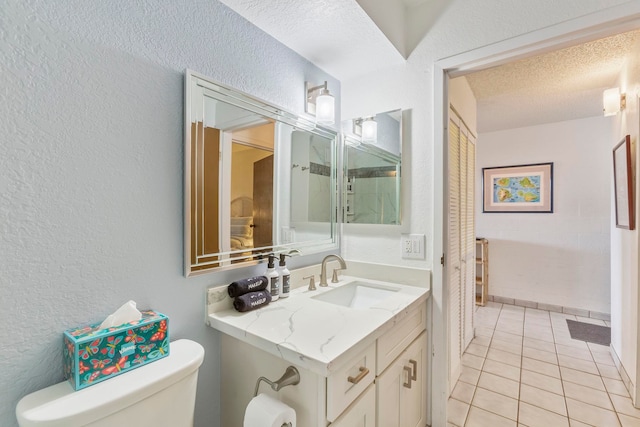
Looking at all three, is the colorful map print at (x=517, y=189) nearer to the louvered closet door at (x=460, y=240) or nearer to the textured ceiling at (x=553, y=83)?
the textured ceiling at (x=553, y=83)

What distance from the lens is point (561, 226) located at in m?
3.42

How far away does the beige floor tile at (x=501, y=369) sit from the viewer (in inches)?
83.3

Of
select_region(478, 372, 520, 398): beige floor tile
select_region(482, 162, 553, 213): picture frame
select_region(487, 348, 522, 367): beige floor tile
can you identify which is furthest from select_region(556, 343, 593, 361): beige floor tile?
select_region(482, 162, 553, 213): picture frame

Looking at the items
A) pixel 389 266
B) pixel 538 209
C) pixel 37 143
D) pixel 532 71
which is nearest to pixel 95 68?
pixel 37 143

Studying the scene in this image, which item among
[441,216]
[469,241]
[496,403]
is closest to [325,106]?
[441,216]

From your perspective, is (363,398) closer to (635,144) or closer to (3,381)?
(3,381)

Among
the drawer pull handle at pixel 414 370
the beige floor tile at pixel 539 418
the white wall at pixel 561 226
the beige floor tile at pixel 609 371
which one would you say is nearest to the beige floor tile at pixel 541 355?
the beige floor tile at pixel 609 371

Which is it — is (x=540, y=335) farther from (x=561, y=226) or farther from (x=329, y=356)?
(x=329, y=356)

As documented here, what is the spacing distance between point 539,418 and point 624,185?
5.30ft

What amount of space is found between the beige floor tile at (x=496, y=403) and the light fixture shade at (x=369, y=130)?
5.83 ft

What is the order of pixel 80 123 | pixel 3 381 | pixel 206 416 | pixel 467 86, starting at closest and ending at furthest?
pixel 3 381, pixel 80 123, pixel 206 416, pixel 467 86

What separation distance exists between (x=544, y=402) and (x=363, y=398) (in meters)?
1.59

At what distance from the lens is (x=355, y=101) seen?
73.0 inches

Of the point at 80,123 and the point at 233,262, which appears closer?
the point at 80,123
